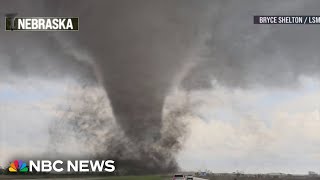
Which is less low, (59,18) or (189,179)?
(59,18)

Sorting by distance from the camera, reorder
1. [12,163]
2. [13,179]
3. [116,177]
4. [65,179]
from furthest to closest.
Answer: [116,177] < [65,179] < [13,179] < [12,163]

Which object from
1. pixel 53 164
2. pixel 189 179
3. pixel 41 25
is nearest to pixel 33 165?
pixel 53 164

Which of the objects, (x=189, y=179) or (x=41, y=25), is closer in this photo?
(x=41, y=25)

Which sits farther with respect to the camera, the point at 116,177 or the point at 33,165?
the point at 116,177

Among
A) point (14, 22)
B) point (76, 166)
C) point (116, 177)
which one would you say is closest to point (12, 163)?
point (76, 166)

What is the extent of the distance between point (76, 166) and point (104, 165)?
1028 cm

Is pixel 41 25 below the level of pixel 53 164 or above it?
above

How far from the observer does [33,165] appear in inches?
3425

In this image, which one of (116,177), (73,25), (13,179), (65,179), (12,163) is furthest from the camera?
(116,177)

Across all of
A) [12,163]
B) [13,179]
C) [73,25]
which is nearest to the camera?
[73,25]

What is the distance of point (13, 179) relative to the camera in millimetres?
99500

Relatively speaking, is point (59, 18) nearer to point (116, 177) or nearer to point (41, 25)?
point (41, 25)

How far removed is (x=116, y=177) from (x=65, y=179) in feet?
131

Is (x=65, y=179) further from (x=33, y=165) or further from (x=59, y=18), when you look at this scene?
(x=59, y=18)
